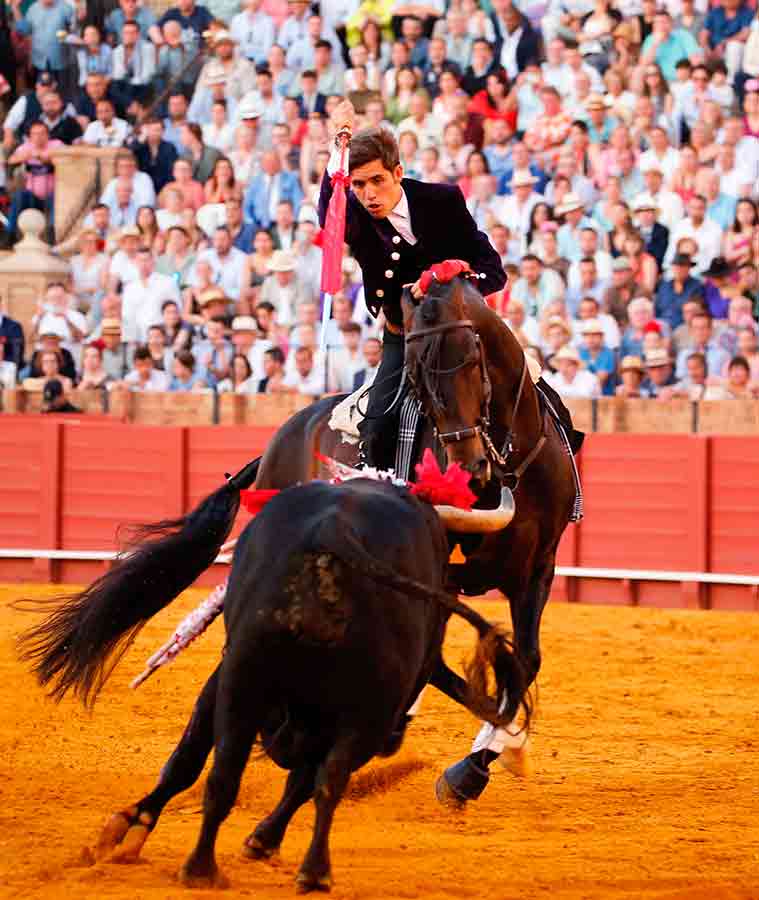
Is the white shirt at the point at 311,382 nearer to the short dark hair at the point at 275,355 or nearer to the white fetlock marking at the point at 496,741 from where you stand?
the short dark hair at the point at 275,355

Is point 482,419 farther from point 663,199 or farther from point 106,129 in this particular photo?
point 106,129

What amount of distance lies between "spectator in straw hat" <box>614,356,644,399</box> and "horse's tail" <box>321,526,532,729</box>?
7.42 metres

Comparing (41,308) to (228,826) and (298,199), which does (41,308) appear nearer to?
(298,199)

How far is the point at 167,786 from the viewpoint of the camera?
4.18 meters

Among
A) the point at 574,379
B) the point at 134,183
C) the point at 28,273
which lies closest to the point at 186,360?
the point at 28,273

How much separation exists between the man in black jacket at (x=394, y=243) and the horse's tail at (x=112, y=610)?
83cm

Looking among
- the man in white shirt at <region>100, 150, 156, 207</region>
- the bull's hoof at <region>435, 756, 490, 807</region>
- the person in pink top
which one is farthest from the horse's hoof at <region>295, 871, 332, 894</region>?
the person in pink top

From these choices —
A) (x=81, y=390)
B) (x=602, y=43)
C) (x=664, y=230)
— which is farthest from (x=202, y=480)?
(x=602, y=43)

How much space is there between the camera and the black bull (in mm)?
3658

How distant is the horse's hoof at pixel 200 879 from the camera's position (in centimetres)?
391

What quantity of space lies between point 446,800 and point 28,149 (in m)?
11.0

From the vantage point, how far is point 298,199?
1355 centimetres

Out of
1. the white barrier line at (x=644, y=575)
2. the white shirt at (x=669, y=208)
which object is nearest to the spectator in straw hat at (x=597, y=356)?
the white shirt at (x=669, y=208)

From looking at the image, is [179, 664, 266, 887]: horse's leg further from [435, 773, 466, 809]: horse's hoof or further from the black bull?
[435, 773, 466, 809]: horse's hoof
